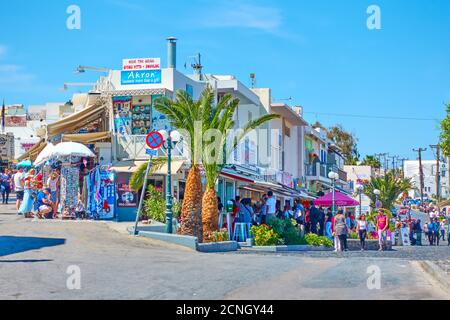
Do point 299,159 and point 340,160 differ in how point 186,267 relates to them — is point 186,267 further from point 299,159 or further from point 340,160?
point 340,160

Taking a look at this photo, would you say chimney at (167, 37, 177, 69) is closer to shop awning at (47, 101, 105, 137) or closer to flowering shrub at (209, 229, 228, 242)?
shop awning at (47, 101, 105, 137)

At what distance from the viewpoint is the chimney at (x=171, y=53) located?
35906mm

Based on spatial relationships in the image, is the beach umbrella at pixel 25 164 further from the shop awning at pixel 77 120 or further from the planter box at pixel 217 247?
the planter box at pixel 217 247

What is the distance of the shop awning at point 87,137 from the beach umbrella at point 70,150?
9.35 feet

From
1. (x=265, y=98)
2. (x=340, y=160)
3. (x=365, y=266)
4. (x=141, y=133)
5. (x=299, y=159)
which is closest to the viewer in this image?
(x=365, y=266)

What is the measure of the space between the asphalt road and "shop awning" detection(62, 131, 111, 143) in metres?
9.98

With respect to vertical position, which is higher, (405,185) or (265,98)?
(265,98)

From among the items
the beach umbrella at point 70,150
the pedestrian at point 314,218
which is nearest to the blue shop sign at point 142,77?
the beach umbrella at point 70,150

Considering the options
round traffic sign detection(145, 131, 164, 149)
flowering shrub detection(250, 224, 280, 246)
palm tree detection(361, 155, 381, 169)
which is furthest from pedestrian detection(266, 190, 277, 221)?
palm tree detection(361, 155, 381, 169)

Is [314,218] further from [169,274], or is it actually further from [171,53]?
[169,274]

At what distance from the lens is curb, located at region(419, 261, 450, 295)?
1250 cm

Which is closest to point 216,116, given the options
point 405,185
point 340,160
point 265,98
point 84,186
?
point 84,186
